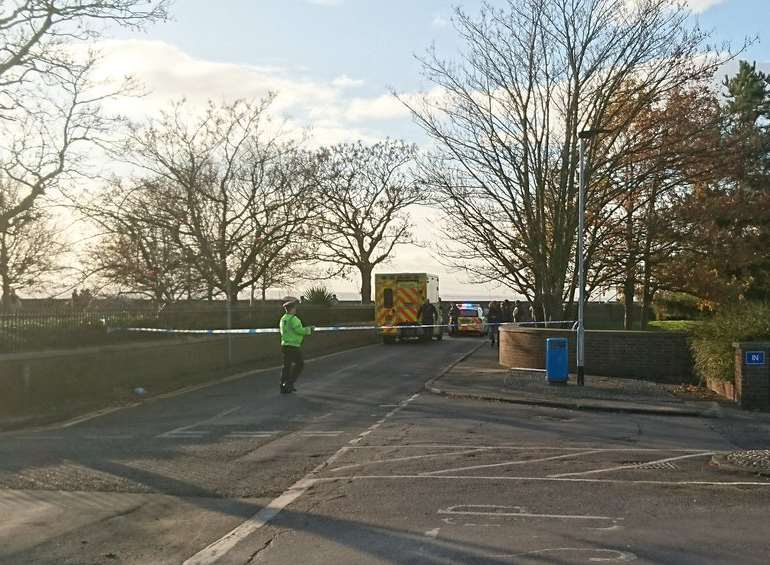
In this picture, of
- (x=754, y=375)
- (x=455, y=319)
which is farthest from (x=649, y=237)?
(x=455, y=319)

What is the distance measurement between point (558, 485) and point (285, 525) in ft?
9.64

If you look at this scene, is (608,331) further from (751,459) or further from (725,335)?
(751,459)

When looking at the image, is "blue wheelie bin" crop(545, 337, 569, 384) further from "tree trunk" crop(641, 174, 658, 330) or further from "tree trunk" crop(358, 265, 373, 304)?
"tree trunk" crop(358, 265, 373, 304)

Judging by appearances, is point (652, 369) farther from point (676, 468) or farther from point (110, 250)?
point (110, 250)

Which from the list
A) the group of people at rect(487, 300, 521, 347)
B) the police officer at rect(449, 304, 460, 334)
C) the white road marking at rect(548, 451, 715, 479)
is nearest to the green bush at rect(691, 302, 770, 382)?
the white road marking at rect(548, 451, 715, 479)

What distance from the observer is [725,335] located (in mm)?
17359

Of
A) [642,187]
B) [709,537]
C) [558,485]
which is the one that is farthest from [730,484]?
[642,187]

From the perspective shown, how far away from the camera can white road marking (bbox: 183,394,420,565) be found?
6246mm

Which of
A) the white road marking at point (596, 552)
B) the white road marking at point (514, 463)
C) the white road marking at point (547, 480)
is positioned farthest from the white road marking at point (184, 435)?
the white road marking at point (596, 552)

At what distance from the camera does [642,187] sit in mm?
26656

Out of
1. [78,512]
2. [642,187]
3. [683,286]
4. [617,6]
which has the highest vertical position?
[617,6]

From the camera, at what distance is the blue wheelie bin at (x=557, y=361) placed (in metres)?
18.8

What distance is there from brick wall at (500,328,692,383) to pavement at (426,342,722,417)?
2.30 feet

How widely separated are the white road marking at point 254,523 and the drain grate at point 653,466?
3352mm
